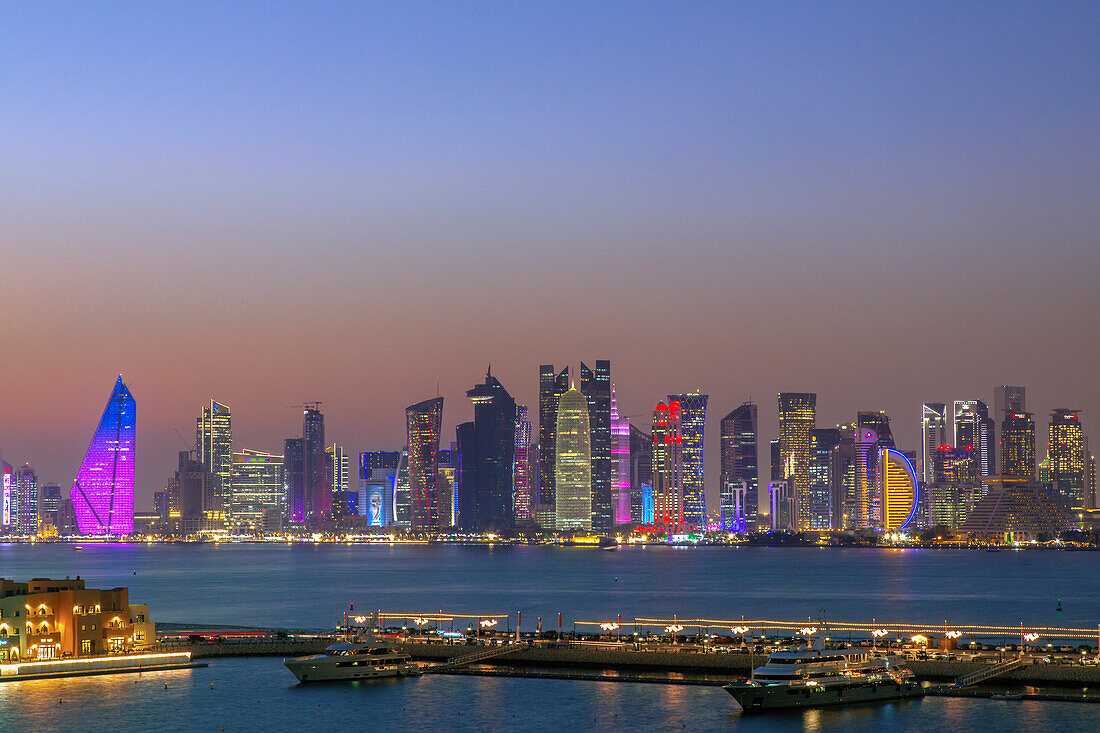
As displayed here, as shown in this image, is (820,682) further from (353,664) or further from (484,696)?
(353,664)

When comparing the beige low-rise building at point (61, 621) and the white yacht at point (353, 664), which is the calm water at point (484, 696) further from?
the beige low-rise building at point (61, 621)

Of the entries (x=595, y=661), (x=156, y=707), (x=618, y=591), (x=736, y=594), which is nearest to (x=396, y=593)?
(x=618, y=591)

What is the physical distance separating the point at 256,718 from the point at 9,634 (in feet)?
54.4

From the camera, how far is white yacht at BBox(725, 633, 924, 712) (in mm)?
58594

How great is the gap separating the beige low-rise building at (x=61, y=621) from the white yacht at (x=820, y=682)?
32224mm

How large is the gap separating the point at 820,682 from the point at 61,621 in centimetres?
3726

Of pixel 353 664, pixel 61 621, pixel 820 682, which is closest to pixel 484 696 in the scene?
pixel 353 664

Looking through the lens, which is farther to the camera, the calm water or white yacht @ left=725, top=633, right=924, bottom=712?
white yacht @ left=725, top=633, right=924, bottom=712

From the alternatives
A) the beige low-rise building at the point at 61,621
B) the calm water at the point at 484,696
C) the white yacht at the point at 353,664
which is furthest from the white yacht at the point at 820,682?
the beige low-rise building at the point at 61,621

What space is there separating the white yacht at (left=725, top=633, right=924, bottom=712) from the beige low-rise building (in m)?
32.2

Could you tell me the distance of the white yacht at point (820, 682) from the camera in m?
58.6

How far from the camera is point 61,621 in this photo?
67938 mm

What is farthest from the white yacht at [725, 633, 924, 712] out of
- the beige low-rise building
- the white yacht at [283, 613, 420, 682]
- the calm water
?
the beige low-rise building

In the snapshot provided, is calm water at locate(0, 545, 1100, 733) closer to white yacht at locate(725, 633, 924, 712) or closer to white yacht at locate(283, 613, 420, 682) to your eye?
→ white yacht at locate(725, 633, 924, 712)
